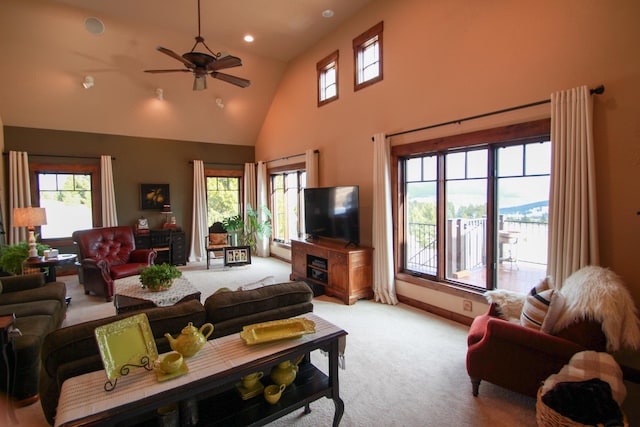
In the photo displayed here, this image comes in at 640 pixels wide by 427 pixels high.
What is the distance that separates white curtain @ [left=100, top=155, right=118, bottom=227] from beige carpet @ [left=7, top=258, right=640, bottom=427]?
9.08 feet

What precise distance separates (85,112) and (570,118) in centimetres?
782

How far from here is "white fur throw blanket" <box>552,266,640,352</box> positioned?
2.08 m

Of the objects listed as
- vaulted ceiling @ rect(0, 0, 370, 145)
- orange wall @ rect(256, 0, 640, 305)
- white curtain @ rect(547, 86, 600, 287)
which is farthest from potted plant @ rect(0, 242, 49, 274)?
white curtain @ rect(547, 86, 600, 287)

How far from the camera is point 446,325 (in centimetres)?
380

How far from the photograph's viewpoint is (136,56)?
5.88 meters

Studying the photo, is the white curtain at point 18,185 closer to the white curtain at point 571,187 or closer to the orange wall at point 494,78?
the orange wall at point 494,78

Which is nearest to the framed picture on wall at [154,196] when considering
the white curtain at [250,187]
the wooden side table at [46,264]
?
the white curtain at [250,187]

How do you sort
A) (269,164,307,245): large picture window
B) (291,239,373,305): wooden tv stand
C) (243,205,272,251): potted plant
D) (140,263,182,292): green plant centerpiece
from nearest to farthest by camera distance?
(140,263,182,292): green plant centerpiece → (291,239,373,305): wooden tv stand → (269,164,307,245): large picture window → (243,205,272,251): potted plant

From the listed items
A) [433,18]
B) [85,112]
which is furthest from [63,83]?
[433,18]

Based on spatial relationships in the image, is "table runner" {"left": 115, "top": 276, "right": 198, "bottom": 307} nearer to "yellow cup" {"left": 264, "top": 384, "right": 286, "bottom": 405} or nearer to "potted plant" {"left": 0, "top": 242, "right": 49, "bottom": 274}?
"potted plant" {"left": 0, "top": 242, "right": 49, "bottom": 274}

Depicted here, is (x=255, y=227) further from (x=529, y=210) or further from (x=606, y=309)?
(x=606, y=309)

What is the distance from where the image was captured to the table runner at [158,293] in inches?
139

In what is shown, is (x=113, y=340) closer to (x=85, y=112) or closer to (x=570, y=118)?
(x=570, y=118)

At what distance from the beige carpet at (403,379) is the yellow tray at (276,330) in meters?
0.79
